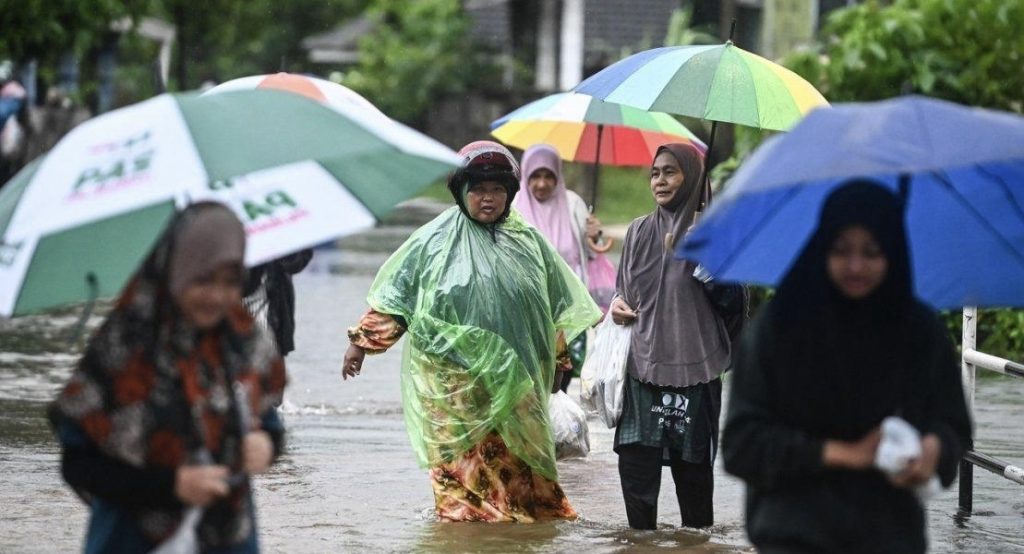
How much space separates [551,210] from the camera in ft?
34.9

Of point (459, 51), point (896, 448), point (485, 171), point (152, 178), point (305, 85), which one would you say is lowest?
point (896, 448)

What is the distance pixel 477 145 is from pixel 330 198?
3.06 metres

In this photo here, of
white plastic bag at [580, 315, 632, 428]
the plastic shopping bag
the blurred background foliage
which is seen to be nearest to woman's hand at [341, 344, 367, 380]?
white plastic bag at [580, 315, 632, 428]

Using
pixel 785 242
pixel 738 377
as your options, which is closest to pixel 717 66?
Answer: pixel 785 242

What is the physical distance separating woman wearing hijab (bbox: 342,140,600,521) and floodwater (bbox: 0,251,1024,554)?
0.19m

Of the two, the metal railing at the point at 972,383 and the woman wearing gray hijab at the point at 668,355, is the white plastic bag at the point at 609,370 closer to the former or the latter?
the woman wearing gray hijab at the point at 668,355

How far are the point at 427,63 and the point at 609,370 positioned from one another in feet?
107

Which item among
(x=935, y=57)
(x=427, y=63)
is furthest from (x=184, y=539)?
(x=427, y=63)

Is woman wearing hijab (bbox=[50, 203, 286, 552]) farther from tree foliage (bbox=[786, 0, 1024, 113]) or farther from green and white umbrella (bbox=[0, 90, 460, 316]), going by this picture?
tree foliage (bbox=[786, 0, 1024, 113])

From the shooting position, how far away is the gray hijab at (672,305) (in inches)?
296

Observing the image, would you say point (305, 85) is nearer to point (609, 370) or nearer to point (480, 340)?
point (480, 340)

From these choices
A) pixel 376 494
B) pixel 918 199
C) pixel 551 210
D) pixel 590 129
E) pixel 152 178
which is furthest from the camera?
pixel 590 129

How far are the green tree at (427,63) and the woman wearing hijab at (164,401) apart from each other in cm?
3527

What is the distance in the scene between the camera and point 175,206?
14.4ft
